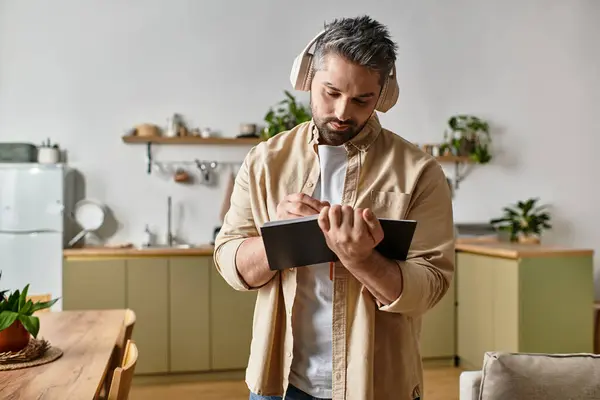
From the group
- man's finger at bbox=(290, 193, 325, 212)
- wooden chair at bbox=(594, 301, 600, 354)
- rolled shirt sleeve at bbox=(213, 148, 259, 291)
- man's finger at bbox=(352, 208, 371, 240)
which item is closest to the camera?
man's finger at bbox=(352, 208, 371, 240)

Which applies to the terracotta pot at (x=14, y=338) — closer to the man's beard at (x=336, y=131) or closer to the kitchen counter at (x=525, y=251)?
the man's beard at (x=336, y=131)

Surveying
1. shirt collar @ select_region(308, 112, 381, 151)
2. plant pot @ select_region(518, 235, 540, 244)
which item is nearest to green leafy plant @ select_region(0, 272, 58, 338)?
shirt collar @ select_region(308, 112, 381, 151)

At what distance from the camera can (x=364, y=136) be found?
1407mm

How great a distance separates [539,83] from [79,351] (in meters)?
4.71

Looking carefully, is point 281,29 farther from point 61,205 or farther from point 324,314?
point 324,314

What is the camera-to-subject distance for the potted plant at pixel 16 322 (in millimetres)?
2039

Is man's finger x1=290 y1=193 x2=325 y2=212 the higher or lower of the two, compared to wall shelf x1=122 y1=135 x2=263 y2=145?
lower

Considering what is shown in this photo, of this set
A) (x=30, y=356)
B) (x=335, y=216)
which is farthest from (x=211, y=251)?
(x=335, y=216)

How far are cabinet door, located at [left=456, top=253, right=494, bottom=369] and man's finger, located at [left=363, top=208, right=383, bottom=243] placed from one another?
3.54 m

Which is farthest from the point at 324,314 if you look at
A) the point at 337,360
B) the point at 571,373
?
the point at 571,373

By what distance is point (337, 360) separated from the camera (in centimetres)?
132

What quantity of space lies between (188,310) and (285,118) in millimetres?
1651

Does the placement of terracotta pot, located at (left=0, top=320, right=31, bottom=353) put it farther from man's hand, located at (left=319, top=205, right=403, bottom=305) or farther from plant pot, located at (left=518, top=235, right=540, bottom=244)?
plant pot, located at (left=518, top=235, right=540, bottom=244)

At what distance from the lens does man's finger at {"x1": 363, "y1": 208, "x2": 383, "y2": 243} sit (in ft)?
3.80
